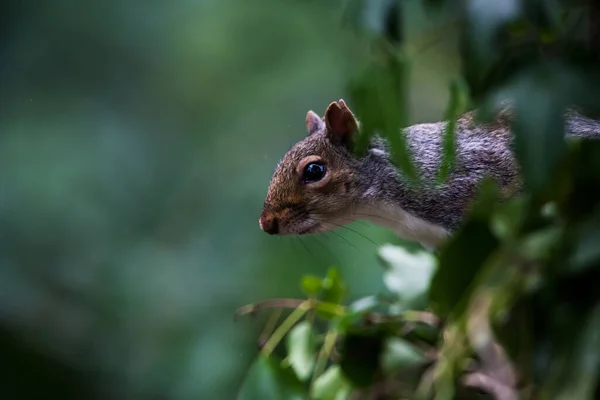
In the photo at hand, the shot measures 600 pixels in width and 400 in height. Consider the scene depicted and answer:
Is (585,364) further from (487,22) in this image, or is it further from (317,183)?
(317,183)

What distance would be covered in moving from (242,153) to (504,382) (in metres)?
1.40

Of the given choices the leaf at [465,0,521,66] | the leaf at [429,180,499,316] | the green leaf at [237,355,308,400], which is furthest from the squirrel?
the leaf at [465,0,521,66]

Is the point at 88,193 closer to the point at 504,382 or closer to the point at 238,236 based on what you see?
the point at 238,236

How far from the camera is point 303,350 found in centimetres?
88

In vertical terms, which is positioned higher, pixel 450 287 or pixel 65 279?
pixel 450 287

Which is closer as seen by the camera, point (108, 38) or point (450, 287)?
point (450, 287)

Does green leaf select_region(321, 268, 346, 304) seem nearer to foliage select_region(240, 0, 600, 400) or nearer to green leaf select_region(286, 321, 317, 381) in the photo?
green leaf select_region(286, 321, 317, 381)

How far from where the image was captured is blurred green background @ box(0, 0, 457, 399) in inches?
79.0

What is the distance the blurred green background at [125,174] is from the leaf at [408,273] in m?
1.03

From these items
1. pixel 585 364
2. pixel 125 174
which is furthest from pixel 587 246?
pixel 125 174

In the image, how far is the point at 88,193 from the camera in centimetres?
207

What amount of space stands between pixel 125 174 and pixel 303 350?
1333 millimetres

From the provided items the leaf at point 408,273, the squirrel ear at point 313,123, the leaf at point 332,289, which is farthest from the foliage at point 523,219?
the squirrel ear at point 313,123

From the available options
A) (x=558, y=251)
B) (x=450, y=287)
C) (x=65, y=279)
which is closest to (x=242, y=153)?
(x=65, y=279)
